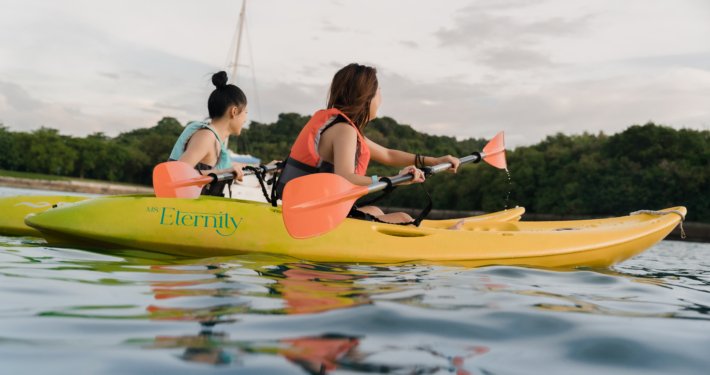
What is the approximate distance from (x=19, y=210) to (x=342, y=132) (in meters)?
2.99

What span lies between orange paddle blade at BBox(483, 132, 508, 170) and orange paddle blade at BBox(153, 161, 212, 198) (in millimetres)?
2682

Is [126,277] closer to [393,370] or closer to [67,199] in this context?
[393,370]

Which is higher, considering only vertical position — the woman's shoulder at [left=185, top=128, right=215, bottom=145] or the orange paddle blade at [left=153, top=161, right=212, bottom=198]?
the woman's shoulder at [left=185, top=128, right=215, bottom=145]

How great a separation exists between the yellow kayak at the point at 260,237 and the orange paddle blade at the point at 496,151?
1.59m

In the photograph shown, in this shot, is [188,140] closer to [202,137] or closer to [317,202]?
[202,137]

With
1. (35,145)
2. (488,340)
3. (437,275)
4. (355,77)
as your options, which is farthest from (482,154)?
(35,145)

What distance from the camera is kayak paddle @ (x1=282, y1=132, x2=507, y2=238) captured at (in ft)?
12.6

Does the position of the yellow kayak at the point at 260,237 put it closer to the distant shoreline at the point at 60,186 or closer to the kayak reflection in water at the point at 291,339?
the kayak reflection in water at the point at 291,339

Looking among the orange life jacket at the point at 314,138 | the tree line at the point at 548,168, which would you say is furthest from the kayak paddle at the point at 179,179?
the tree line at the point at 548,168

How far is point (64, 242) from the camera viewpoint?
453cm

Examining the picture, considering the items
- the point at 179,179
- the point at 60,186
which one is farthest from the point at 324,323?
the point at 60,186

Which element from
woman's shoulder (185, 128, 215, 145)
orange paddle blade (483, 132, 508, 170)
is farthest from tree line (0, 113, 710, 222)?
woman's shoulder (185, 128, 215, 145)

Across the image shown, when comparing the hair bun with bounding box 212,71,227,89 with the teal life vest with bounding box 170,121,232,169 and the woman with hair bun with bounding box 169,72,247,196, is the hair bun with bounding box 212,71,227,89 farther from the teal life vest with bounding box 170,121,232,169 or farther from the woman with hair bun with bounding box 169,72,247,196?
the teal life vest with bounding box 170,121,232,169

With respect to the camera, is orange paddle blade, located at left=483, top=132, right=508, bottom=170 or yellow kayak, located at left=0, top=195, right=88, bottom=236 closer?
yellow kayak, located at left=0, top=195, right=88, bottom=236
